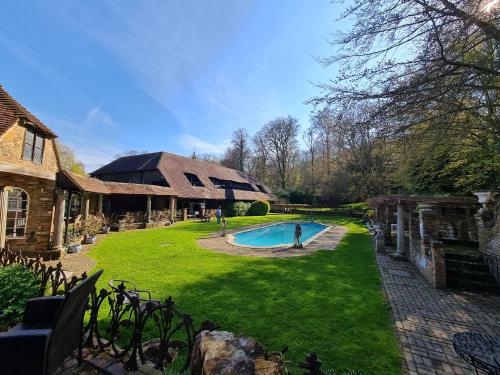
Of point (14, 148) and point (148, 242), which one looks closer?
point (14, 148)

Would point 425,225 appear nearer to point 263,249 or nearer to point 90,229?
point 263,249

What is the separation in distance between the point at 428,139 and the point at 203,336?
6.94 m

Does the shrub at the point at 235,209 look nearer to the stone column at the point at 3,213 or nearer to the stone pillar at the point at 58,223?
the stone pillar at the point at 58,223

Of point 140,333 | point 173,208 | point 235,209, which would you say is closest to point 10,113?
point 140,333

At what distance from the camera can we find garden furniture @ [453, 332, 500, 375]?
97.5 inches

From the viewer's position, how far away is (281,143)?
46781mm

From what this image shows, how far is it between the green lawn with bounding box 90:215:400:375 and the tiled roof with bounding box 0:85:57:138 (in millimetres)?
5461

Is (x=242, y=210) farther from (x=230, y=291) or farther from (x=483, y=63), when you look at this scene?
(x=483, y=63)

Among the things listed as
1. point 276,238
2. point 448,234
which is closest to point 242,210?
point 276,238

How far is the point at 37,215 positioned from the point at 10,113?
3792 millimetres

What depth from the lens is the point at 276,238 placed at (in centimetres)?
1822

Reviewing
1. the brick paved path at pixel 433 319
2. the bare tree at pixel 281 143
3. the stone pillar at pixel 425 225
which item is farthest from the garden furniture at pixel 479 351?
the bare tree at pixel 281 143

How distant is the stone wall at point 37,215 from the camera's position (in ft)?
29.9

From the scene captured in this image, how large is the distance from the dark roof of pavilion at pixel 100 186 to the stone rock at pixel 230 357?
10.3 m
